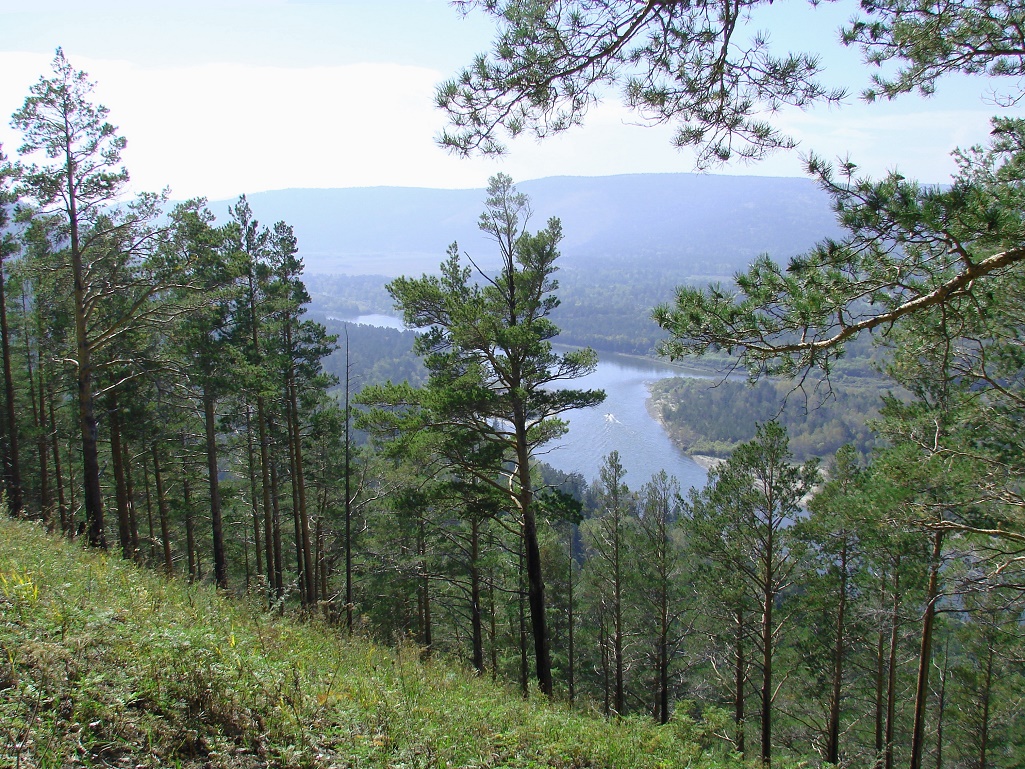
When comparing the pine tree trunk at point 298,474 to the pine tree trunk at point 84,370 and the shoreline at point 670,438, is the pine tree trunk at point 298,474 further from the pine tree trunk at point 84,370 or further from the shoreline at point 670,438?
the shoreline at point 670,438

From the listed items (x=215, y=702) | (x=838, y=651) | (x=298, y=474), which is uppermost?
(x=215, y=702)

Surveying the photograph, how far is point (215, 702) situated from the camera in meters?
2.65

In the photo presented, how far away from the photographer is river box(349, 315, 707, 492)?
2034 inches

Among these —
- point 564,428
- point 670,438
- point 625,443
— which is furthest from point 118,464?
point 670,438

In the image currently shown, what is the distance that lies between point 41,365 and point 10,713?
546 inches

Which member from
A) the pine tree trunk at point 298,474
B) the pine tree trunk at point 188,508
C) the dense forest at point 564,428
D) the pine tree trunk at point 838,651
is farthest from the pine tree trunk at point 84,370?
the pine tree trunk at point 838,651

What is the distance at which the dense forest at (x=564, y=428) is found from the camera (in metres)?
3.89

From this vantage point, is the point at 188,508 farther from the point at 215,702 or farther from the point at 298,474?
the point at 215,702

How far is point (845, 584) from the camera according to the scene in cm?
988

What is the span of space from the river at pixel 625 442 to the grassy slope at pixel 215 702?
34.4 m

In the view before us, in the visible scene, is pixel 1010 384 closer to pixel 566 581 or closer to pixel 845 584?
pixel 845 584

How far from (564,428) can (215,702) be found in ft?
21.3

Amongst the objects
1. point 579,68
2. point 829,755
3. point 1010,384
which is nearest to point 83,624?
point 579,68

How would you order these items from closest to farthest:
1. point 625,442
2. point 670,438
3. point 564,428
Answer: point 564,428
point 625,442
point 670,438
